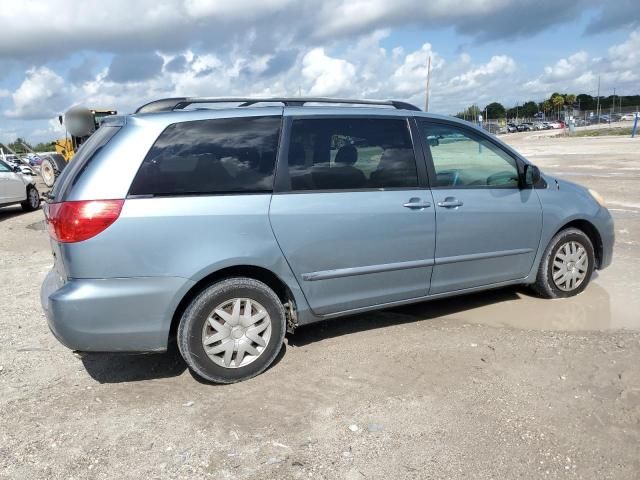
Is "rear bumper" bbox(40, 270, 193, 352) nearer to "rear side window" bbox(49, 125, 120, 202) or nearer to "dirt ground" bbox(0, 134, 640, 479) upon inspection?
"dirt ground" bbox(0, 134, 640, 479)

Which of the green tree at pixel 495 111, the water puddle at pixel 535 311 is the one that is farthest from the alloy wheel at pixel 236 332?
the green tree at pixel 495 111

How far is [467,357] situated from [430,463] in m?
1.36

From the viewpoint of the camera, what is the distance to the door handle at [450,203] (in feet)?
14.0

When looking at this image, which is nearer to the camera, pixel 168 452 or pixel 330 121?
pixel 168 452

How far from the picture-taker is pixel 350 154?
13.2 ft

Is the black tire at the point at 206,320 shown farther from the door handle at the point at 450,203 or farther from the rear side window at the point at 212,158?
the door handle at the point at 450,203

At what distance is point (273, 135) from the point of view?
3.80 m

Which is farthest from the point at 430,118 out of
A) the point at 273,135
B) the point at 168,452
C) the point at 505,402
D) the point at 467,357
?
the point at 168,452

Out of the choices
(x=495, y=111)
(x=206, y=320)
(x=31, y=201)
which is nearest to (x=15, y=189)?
(x=31, y=201)

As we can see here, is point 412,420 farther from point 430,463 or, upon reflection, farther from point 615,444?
point 615,444

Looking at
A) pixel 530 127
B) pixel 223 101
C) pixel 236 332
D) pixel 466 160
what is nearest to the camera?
pixel 236 332

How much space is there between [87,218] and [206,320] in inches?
37.4

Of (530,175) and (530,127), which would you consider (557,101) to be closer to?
(530,127)

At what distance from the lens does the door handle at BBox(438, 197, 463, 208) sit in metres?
4.28
